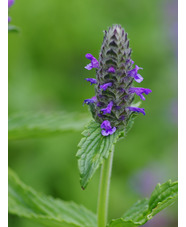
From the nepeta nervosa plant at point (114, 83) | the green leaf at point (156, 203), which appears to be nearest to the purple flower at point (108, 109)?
the nepeta nervosa plant at point (114, 83)

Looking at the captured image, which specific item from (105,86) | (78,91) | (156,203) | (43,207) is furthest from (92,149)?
(78,91)

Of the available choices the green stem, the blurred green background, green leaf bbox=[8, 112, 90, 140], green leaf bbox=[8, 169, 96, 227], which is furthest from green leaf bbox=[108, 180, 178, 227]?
the blurred green background

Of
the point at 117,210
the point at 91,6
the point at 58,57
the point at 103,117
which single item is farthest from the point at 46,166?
the point at 103,117

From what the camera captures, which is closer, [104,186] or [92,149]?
[92,149]

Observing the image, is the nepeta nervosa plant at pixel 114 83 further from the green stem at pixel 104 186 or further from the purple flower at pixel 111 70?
the green stem at pixel 104 186

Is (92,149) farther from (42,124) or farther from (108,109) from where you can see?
(42,124)

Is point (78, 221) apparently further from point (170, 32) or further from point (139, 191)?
point (170, 32)

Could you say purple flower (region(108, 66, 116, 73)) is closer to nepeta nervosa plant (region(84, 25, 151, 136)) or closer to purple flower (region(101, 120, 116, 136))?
nepeta nervosa plant (region(84, 25, 151, 136))
